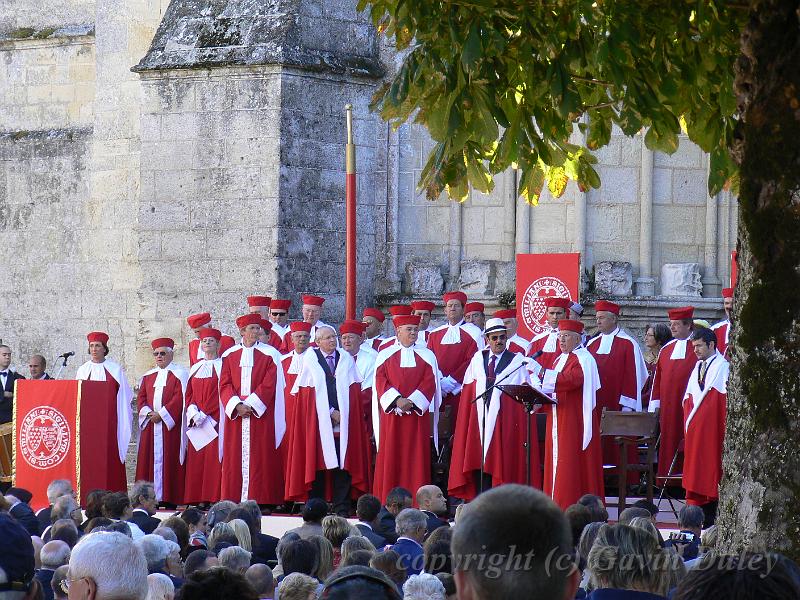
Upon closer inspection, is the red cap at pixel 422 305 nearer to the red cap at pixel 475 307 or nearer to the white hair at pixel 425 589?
the red cap at pixel 475 307

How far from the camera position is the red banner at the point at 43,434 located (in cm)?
1371

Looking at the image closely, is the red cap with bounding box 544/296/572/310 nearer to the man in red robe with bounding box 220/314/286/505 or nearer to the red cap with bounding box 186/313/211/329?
the man in red robe with bounding box 220/314/286/505

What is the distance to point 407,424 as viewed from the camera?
13734 mm

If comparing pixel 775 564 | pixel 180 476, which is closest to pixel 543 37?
pixel 775 564

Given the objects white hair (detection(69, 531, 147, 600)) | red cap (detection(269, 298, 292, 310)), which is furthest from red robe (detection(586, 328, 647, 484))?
white hair (detection(69, 531, 147, 600))

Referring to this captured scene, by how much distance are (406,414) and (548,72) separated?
737 cm

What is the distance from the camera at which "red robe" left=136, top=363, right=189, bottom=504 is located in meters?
15.1

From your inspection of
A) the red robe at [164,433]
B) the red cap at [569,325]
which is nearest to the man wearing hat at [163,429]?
the red robe at [164,433]

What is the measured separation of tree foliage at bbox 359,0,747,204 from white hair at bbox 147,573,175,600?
2.32m

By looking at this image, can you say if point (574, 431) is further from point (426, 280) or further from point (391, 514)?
point (426, 280)

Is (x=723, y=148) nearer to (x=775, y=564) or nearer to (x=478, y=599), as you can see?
(x=775, y=564)

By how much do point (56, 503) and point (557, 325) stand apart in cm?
546

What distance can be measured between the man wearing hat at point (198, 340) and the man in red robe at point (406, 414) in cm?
209

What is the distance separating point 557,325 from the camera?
13570 mm
